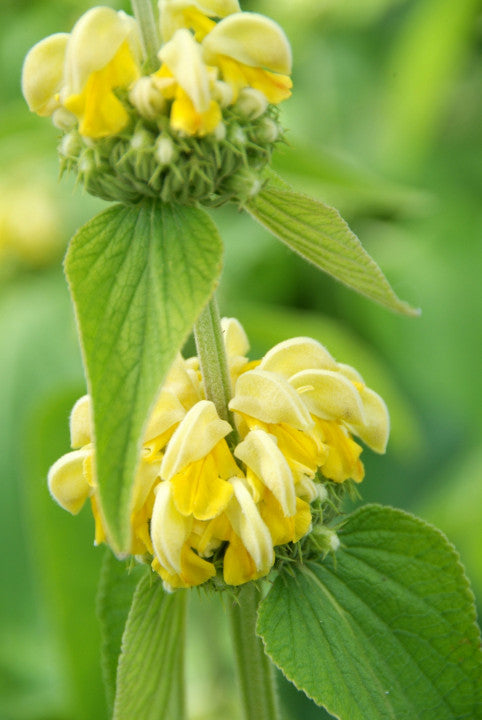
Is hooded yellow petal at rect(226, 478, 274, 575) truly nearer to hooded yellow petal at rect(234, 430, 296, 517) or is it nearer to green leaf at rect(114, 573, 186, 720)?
hooded yellow petal at rect(234, 430, 296, 517)

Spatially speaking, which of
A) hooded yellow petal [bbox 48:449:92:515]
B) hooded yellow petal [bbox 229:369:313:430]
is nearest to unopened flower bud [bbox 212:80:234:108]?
hooded yellow petal [bbox 229:369:313:430]

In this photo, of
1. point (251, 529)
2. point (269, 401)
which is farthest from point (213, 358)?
point (251, 529)

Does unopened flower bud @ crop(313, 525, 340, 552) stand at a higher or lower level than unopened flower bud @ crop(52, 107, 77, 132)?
lower

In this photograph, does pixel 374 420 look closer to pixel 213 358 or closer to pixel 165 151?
pixel 213 358

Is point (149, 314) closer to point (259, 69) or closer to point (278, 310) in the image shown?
point (259, 69)

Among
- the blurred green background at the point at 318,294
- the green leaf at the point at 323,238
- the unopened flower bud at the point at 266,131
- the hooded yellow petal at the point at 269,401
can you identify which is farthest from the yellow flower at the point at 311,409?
the blurred green background at the point at 318,294

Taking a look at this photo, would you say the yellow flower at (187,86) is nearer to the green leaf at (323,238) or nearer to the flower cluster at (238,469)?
the green leaf at (323,238)
